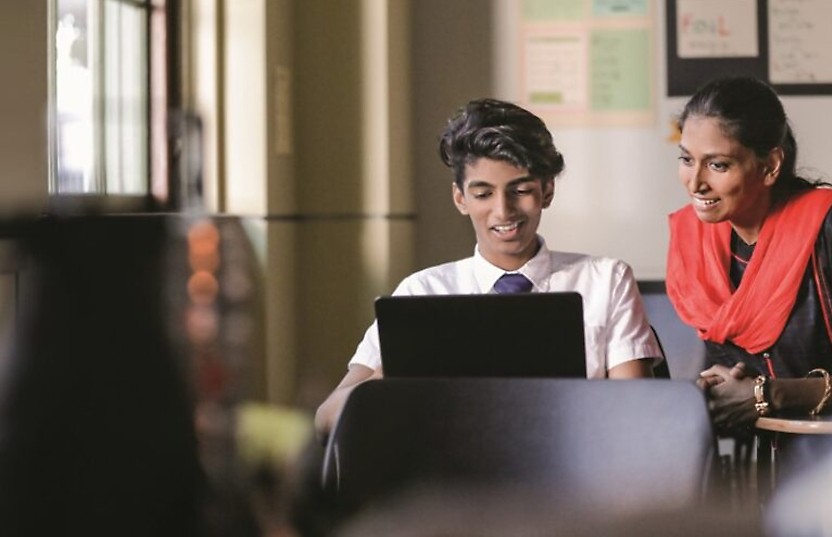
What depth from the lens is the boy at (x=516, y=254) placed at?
5.74ft

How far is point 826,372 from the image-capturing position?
6.01ft

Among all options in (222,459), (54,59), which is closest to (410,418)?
(222,459)

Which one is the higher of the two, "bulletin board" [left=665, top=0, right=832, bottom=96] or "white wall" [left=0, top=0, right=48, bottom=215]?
"bulletin board" [left=665, top=0, right=832, bottom=96]

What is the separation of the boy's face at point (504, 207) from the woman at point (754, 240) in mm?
422

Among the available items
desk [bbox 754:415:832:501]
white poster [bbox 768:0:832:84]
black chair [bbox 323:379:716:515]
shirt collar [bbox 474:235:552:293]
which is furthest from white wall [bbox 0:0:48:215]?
white poster [bbox 768:0:832:84]

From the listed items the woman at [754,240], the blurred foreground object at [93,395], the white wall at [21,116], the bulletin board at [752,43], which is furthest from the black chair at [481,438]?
the bulletin board at [752,43]

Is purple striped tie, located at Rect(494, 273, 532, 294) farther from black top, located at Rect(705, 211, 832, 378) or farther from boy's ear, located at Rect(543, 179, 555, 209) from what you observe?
black top, located at Rect(705, 211, 832, 378)

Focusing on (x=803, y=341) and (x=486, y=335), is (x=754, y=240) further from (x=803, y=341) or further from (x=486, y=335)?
(x=486, y=335)

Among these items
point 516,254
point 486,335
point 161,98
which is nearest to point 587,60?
point 161,98

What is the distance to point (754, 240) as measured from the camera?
6.82 ft

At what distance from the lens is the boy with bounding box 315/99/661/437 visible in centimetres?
175

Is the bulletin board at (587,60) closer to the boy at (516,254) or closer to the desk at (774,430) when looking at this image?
the boy at (516,254)

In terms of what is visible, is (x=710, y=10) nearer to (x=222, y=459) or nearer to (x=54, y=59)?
(x=54, y=59)

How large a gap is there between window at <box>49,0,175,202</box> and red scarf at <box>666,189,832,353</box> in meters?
1.16
